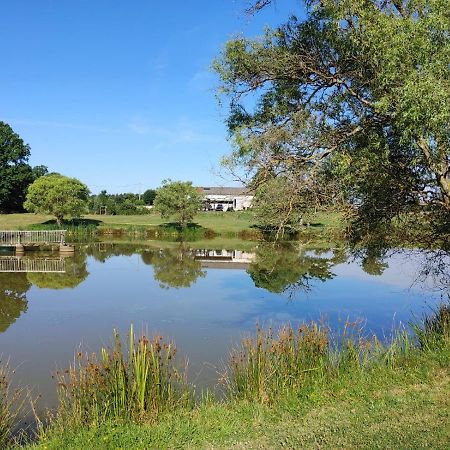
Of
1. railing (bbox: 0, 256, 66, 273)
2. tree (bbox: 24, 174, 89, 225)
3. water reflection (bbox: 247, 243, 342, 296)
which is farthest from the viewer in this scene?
tree (bbox: 24, 174, 89, 225)

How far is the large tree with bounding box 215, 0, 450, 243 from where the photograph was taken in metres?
5.77

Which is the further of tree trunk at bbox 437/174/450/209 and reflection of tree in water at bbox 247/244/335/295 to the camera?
reflection of tree in water at bbox 247/244/335/295

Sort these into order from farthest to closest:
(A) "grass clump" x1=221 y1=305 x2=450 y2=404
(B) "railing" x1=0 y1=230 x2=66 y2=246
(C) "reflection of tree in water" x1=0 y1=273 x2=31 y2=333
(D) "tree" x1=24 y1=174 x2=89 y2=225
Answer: (D) "tree" x1=24 y1=174 x2=89 y2=225, (B) "railing" x1=0 y1=230 x2=66 y2=246, (C) "reflection of tree in water" x1=0 y1=273 x2=31 y2=333, (A) "grass clump" x1=221 y1=305 x2=450 y2=404

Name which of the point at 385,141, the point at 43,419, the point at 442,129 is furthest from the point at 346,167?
the point at 43,419

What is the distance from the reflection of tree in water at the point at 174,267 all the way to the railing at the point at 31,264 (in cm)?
471

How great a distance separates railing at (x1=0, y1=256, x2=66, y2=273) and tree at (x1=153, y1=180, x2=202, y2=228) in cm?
1679

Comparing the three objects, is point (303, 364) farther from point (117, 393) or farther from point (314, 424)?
point (117, 393)

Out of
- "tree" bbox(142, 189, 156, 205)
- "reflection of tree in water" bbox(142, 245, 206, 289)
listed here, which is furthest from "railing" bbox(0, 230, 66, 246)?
"tree" bbox(142, 189, 156, 205)

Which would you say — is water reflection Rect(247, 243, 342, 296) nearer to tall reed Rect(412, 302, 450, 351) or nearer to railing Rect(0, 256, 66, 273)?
tall reed Rect(412, 302, 450, 351)

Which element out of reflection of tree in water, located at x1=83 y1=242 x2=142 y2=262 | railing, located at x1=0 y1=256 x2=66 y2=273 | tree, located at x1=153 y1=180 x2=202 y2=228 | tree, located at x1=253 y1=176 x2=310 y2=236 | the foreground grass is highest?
tree, located at x1=153 y1=180 x2=202 y2=228

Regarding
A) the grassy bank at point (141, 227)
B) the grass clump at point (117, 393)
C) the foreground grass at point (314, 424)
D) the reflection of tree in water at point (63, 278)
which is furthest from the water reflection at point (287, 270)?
the grass clump at point (117, 393)

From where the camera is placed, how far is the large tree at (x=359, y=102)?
5773mm

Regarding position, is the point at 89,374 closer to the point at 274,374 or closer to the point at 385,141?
the point at 274,374

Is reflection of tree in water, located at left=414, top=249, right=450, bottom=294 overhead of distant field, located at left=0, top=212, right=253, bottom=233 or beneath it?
beneath
